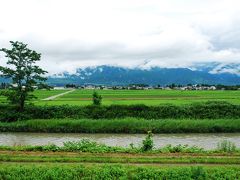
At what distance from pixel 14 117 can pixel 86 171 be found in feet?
95.8

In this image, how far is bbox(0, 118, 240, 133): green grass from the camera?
3778cm

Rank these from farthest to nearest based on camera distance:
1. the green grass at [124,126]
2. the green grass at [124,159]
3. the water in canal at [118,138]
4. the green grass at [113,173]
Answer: the green grass at [124,126], the water in canal at [118,138], the green grass at [124,159], the green grass at [113,173]

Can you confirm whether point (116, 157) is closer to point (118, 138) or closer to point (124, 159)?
point (124, 159)

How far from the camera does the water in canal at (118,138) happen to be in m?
31.6

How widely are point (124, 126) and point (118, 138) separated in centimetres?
361

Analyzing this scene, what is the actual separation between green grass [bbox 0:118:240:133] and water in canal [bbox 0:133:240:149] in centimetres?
125

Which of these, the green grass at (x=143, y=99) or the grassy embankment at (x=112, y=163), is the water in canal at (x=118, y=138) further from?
the green grass at (x=143, y=99)

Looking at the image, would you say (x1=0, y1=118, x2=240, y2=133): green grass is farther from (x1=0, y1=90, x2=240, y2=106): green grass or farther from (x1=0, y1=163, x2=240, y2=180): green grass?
(x1=0, y1=163, x2=240, y2=180): green grass

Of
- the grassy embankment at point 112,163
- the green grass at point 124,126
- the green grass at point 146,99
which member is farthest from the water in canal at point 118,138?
the green grass at point 146,99

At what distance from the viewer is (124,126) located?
3797cm

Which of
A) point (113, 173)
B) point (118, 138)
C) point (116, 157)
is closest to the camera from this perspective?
point (113, 173)

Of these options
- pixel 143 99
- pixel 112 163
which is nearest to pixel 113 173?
pixel 112 163

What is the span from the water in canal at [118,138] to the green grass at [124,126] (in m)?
1.25

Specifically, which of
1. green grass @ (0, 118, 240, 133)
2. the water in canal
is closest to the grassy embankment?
the water in canal
